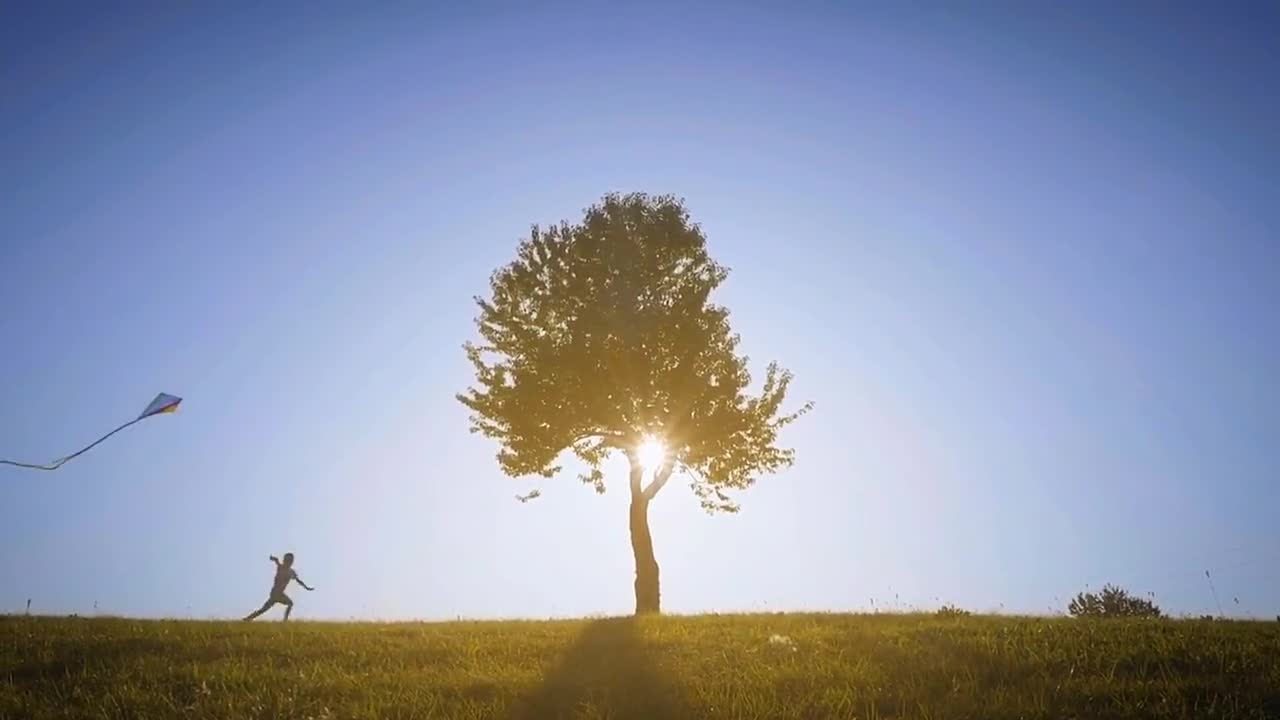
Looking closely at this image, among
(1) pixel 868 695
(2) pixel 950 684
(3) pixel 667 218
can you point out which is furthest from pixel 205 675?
(3) pixel 667 218

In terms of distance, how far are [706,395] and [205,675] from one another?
1686 cm

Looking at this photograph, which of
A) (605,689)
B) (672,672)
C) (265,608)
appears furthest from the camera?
(265,608)

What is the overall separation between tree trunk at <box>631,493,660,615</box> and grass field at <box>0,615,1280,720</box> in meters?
9.87

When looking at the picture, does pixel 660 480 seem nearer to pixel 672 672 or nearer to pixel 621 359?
pixel 621 359

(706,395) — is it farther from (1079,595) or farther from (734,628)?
(1079,595)

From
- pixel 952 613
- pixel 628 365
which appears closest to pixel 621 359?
pixel 628 365

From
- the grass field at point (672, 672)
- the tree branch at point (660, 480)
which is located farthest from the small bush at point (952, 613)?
the tree branch at point (660, 480)

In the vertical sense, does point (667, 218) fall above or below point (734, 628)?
above

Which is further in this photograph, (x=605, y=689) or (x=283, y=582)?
(x=283, y=582)

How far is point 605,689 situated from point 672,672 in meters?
1.22

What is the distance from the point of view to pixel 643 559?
24047 mm

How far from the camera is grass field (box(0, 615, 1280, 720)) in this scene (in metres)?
7.18

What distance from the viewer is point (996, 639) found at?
1068 centimetres

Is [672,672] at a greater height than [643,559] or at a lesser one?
lesser
